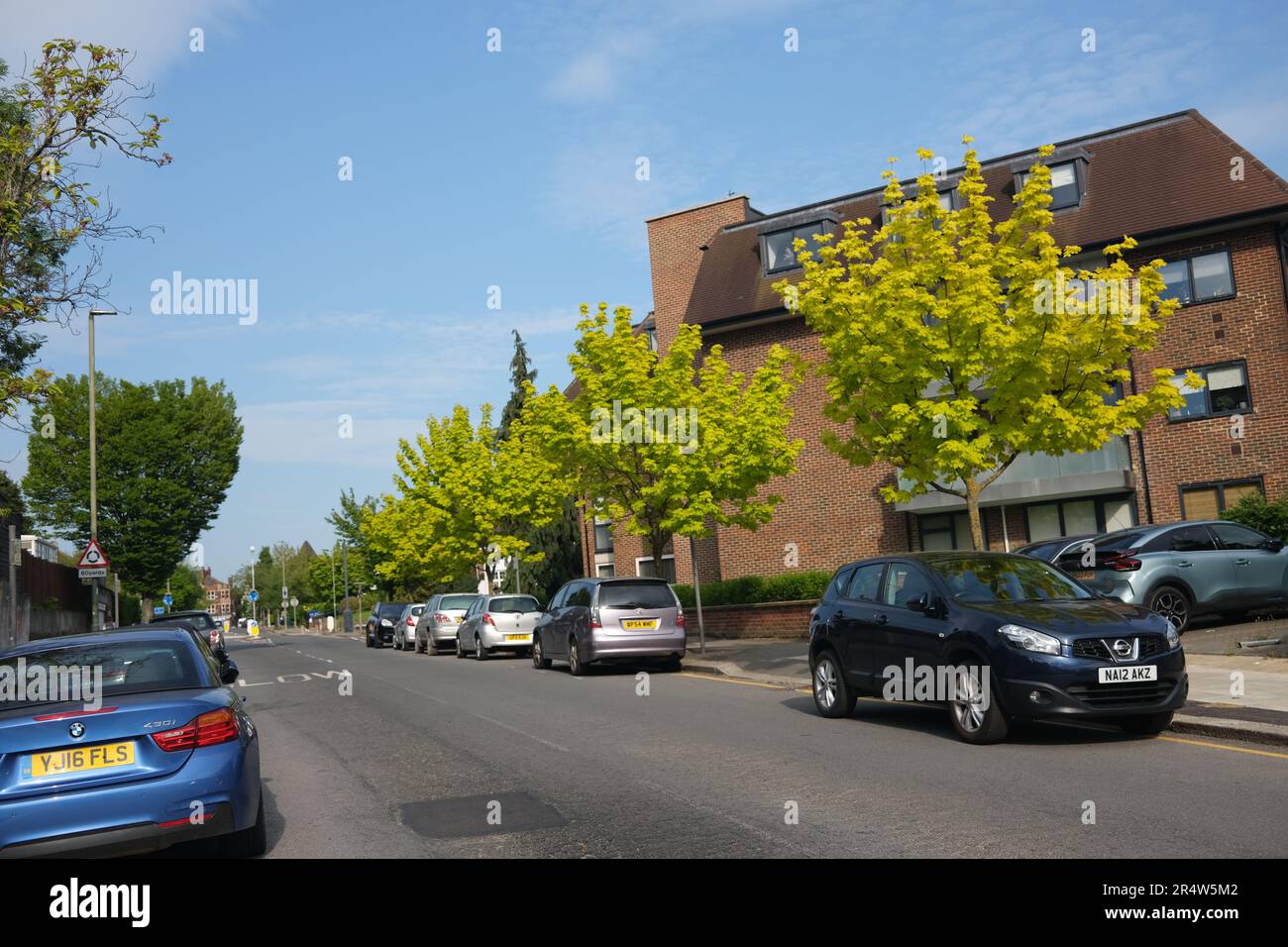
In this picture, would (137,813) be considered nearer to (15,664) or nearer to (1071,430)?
(15,664)

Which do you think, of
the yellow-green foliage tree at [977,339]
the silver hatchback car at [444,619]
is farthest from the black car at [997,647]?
the silver hatchback car at [444,619]

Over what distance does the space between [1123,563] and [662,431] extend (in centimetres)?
903

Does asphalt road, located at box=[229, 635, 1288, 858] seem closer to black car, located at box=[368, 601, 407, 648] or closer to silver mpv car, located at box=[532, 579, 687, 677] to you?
silver mpv car, located at box=[532, 579, 687, 677]

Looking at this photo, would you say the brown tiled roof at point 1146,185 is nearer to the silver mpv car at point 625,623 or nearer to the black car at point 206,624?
the silver mpv car at point 625,623

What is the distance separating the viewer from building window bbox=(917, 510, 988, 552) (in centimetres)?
3044

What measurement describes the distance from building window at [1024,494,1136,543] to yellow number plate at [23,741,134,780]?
83.2ft

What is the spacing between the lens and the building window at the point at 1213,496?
1025 inches

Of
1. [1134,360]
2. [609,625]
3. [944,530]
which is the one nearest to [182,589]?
[944,530]

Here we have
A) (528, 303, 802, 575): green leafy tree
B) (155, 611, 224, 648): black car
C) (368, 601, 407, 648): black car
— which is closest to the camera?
(528, 303, 802, 575): green leafy tree

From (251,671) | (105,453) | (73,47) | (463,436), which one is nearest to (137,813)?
(73,47)

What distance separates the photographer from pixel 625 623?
19.3m

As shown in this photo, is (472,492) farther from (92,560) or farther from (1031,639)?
(1031,639)

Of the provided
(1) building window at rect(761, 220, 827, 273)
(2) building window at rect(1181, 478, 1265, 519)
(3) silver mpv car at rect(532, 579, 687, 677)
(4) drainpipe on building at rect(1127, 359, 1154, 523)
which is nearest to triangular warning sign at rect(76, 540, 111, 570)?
(3) silver mpv car at rect(532, 579, 687, 677)
